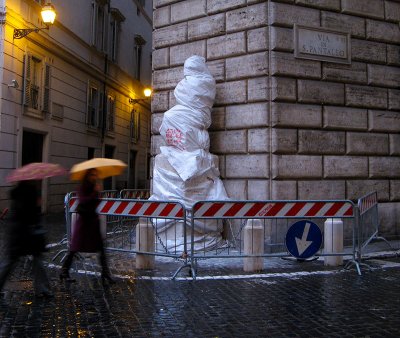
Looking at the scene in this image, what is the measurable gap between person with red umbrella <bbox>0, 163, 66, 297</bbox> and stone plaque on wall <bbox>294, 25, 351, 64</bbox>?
6.21 meters

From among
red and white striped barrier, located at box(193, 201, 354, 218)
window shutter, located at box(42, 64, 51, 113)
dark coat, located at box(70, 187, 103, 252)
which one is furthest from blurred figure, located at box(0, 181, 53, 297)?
window shutter, located at box(42, 64, 51, 113)

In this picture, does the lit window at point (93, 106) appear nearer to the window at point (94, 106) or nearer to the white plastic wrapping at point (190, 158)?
the window at point (94, 106)

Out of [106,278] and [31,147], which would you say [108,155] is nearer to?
[31,147]

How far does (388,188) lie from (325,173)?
1862 millimetres

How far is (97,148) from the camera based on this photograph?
2359 cm

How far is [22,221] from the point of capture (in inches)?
237

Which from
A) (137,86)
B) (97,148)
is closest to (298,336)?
(97,148)

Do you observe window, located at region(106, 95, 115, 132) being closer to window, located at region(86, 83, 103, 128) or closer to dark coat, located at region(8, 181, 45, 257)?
window, located at region(86, 83, 103, 128)

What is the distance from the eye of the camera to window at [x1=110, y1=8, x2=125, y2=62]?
2502 cm

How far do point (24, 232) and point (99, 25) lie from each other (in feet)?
62.8

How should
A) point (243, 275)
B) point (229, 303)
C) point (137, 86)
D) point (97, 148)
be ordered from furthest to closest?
1. point (137, 86)
2. point (97, 148)
3. point (243, 275)
4. point (229, 303)

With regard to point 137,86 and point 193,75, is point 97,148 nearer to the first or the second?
point 137,86

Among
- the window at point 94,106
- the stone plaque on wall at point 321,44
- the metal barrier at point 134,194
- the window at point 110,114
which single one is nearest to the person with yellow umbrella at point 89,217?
the stone plaque on wall at point 321,44

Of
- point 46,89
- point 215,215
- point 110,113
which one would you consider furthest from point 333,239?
point 110,113
